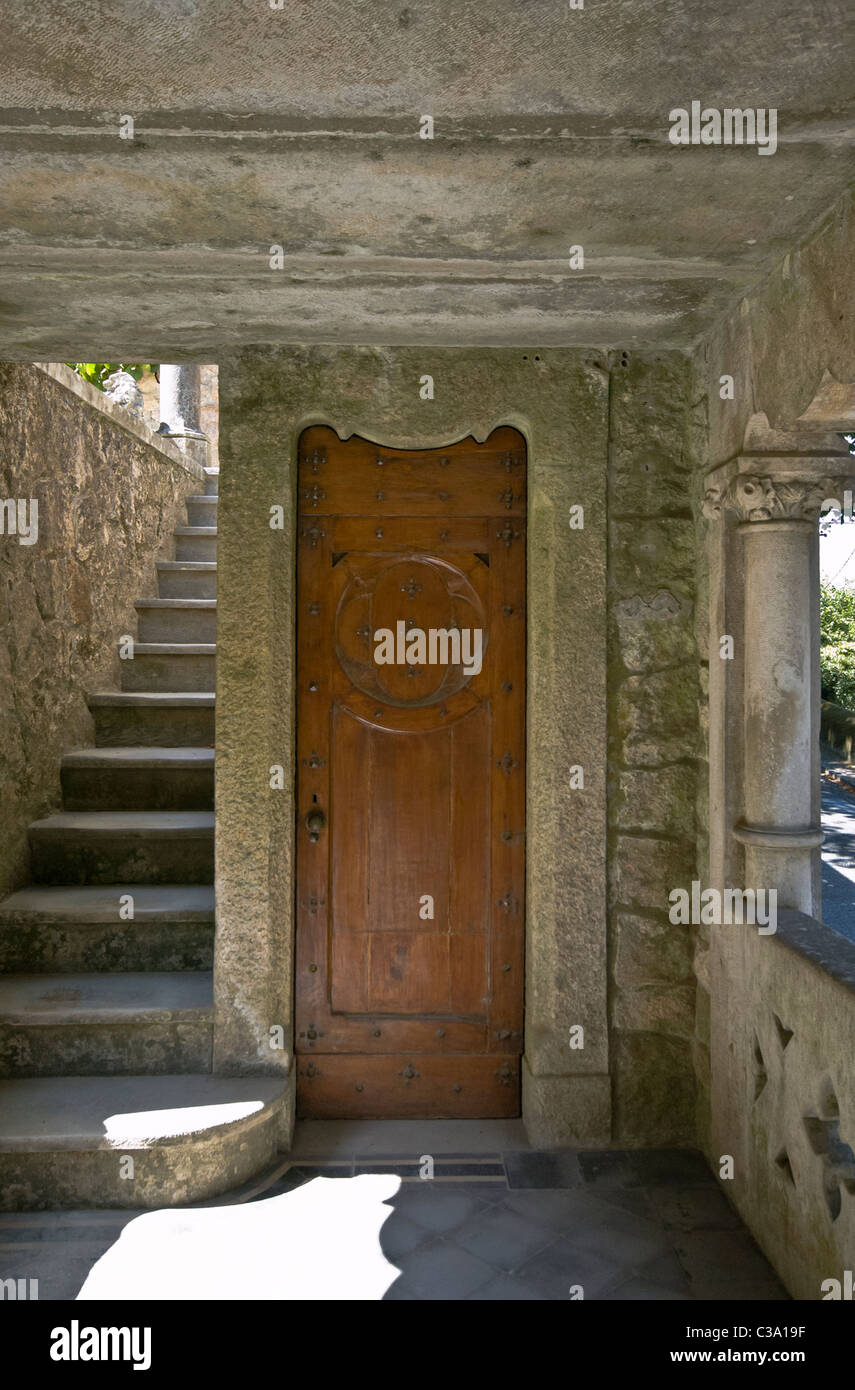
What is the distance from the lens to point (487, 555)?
317cm

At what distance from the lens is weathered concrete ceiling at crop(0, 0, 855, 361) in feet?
4.78

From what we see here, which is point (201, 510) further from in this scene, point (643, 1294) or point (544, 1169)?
point (643, 1294)

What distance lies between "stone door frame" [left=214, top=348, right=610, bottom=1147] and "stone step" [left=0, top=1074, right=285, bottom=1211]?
0.25 meters

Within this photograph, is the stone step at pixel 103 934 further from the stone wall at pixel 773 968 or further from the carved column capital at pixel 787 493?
the carved column capital at pixel 787 493

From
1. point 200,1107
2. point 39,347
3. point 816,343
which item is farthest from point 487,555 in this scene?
point 200,1107

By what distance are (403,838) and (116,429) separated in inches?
104

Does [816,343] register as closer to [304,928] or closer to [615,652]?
[615,652]

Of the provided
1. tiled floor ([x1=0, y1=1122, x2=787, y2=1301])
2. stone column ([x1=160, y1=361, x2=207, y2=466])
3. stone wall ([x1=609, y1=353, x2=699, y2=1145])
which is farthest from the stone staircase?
stone column ([x1=160, y1=361, x2=207, y2=466])

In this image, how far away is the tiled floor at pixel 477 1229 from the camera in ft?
7.77

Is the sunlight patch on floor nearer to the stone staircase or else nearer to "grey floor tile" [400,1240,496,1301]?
"grey floor tile" [400,1240,496,1301]

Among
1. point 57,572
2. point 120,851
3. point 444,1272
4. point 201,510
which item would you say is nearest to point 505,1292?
point 444,1272

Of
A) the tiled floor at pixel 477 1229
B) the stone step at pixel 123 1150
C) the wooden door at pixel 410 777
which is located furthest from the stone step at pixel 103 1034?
the tiled floor at pixel 477 1229

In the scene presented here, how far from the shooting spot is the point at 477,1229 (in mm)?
2594

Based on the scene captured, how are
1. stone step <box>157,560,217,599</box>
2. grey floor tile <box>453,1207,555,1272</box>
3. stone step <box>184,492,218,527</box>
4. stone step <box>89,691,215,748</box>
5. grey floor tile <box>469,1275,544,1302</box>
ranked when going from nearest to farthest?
grey floor tile <box>469,1275,544,1302</box> → grey floor tile <box>453,1207,555,1272</box> → stone step <box>89,691,215,748</box> → stone step <box>157,560,217,599</box> → stone step <box>184,492,218,527</box>
